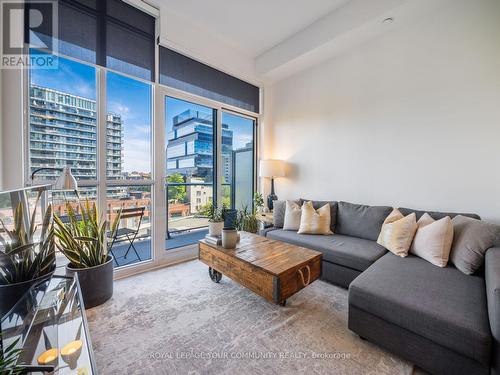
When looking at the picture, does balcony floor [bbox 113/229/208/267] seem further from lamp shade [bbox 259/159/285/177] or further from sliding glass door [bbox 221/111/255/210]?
lamp shade [bbox 259/159/285/177]

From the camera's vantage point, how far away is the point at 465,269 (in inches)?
67.5

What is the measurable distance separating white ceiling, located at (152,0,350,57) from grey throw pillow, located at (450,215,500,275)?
2.84 metres

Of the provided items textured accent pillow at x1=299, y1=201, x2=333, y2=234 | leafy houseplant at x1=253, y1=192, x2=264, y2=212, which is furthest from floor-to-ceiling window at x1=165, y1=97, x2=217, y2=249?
textured accent pillow at x1=299, y1=201, x2=333, y2=234

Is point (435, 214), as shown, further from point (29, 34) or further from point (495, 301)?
point (29, 34)

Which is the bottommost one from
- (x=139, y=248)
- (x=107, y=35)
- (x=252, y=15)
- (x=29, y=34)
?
(x=139, y=248)

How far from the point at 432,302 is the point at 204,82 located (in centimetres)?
355

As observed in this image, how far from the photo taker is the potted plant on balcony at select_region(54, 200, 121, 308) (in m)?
1.94

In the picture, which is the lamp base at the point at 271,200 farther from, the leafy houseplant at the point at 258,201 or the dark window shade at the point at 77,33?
the dark window shade at the point at 77,33

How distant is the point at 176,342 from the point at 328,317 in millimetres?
1245

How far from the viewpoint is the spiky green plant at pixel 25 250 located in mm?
1317

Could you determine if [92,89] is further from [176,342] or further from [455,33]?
[455,33]

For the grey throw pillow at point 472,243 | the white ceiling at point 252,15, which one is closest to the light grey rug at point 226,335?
the grey throw pillow at point 472,243

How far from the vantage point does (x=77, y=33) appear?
2.22 meters

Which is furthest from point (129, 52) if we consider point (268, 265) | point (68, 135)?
point (268, 265)
